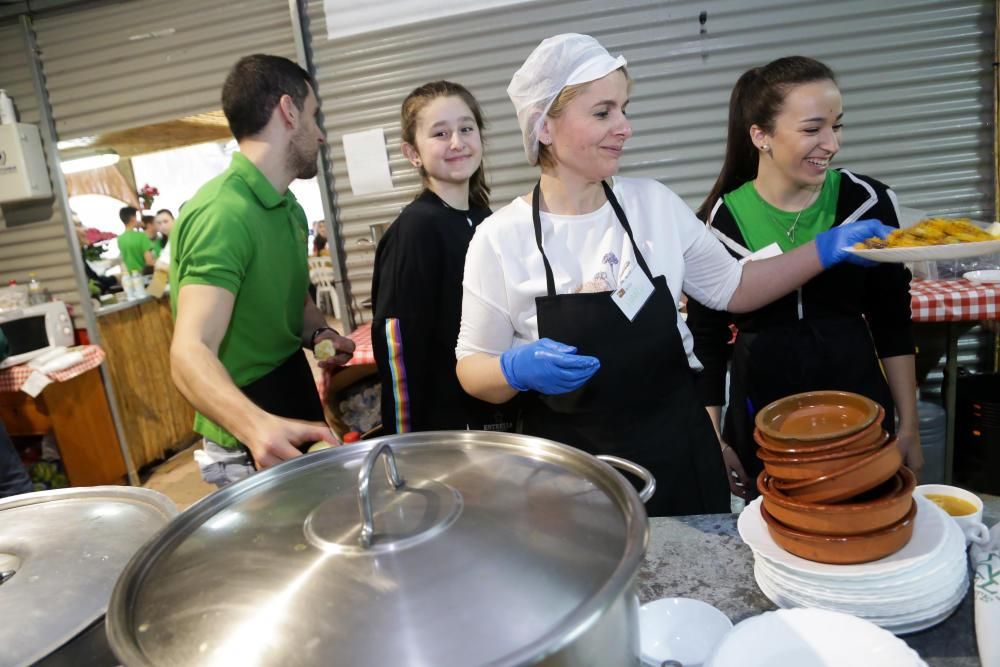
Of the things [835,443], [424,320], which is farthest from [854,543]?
[424,320]

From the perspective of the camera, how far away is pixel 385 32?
445cm

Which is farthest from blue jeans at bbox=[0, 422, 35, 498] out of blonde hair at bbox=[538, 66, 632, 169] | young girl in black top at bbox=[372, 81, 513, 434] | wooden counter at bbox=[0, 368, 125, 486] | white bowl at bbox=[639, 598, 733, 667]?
white bowl at bbox=[639, 598, 733, 667]

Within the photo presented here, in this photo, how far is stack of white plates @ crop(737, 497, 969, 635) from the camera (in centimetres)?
100

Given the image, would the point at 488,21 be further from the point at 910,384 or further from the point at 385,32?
the point at 910,384

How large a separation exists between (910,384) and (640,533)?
192cm

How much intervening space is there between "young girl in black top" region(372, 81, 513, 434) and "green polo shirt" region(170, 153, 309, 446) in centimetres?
32

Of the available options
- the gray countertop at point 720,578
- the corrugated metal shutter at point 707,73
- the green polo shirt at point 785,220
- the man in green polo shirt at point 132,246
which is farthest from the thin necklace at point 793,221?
the man in green polo shirt at point 132,246

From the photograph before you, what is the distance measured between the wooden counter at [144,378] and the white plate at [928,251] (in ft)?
18.2

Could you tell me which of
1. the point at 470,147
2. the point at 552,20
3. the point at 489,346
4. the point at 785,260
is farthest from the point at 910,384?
the point at 552,20

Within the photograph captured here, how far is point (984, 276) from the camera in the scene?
3516 millimetres

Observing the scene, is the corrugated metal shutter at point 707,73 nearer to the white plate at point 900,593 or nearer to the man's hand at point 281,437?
the man's hand at point 281,437

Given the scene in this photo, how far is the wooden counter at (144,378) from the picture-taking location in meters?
5.38

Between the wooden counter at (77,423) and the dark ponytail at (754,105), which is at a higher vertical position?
the dark ponytail at (754,105)

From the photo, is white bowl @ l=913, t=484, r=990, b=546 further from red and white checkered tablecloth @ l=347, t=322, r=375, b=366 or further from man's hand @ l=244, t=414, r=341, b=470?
red and white checkered tablecloth @ l=347, t=322, r=375, b=366
